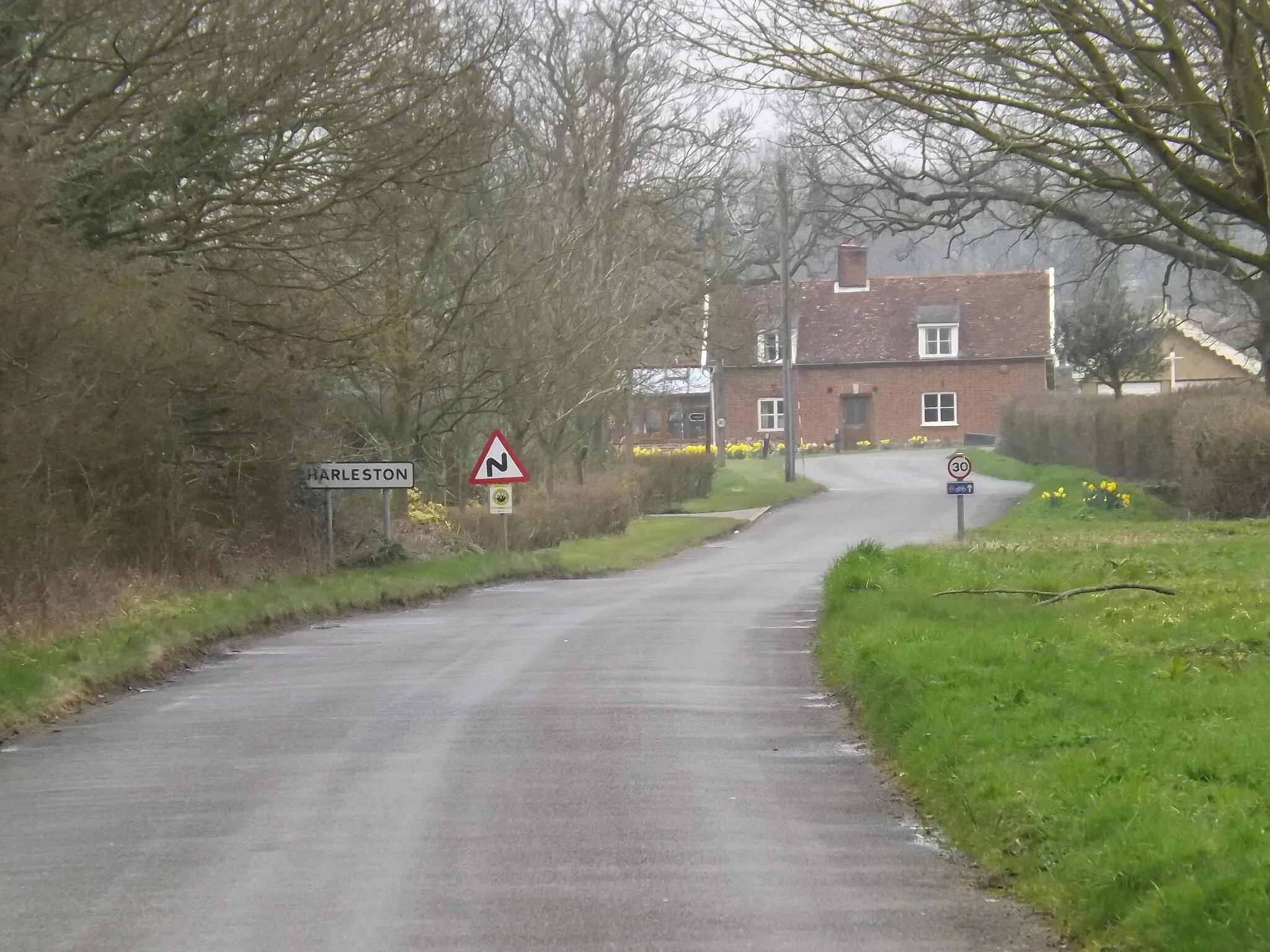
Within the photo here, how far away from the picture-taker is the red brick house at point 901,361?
7531 cm

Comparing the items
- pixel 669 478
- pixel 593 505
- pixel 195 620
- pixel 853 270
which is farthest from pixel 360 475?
pixel 853 270

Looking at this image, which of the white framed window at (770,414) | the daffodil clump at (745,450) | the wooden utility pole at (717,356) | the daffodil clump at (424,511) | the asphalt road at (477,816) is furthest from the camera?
the white framed window at (770,414)

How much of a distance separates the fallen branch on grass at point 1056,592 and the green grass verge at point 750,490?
1216 inches

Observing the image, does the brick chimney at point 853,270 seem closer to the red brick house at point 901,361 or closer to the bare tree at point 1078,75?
the red brick house at point 901,361

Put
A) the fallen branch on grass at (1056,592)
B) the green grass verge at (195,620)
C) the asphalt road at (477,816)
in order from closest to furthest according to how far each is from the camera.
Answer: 1. the asphalt road at (477,816)
2. the green grass verge at (195,620)
3. the fallen branch on grass at (1056,592)

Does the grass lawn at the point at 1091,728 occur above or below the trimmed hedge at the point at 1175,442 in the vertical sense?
below

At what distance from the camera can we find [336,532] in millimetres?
25422

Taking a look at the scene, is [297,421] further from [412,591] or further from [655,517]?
[655,517]

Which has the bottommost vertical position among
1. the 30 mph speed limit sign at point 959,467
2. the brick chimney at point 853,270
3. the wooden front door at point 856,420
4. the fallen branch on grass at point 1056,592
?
the fallen branch on grass at point 1056,592

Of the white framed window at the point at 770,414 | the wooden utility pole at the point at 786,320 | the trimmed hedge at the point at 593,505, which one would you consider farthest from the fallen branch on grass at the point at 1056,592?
the white framed window at the point at 770,414

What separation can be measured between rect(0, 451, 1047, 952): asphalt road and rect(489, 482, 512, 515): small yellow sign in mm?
12141

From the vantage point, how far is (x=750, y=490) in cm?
5203

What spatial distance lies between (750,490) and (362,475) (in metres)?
29.5

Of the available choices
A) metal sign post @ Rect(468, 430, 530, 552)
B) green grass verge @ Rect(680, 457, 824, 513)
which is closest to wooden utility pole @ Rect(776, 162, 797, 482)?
green grass verge @ Rect(680, 457, 824, 513)
